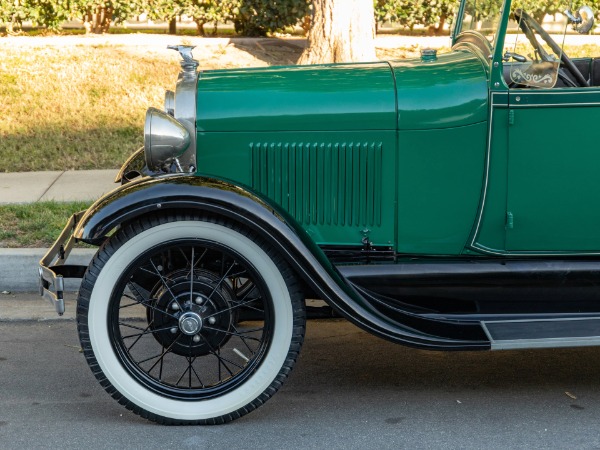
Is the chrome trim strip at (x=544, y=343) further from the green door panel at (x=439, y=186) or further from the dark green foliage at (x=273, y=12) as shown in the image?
the dark green foliage at (x=273, y=12)

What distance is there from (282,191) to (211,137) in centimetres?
35

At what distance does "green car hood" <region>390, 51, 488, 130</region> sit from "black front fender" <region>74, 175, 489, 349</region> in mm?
635

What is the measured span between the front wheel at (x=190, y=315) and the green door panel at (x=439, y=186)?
1.95 ft

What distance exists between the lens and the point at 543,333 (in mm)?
3547

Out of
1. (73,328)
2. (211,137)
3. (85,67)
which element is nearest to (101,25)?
(85,67)

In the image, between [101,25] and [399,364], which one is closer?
[399,364]

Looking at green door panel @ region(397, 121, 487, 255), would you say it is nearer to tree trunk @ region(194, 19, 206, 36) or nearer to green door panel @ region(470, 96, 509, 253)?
green door panel @ region(470, 96, 509, 253)

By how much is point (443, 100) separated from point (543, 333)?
37.4 inches

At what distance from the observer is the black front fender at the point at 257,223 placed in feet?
11.2

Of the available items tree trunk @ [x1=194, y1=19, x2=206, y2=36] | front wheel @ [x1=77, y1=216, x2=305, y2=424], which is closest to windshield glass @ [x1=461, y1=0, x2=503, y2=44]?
front wheel @ [x1=77, y1=216, x2=305, y2=424]

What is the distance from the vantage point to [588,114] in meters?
3.61

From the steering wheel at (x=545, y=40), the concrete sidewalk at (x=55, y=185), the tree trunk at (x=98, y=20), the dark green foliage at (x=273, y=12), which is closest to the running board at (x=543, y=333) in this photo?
the steering wheel at (x=545, y=40)

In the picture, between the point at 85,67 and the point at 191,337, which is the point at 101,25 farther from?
the point at 191,337

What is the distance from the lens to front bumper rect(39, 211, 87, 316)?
11.7ft
